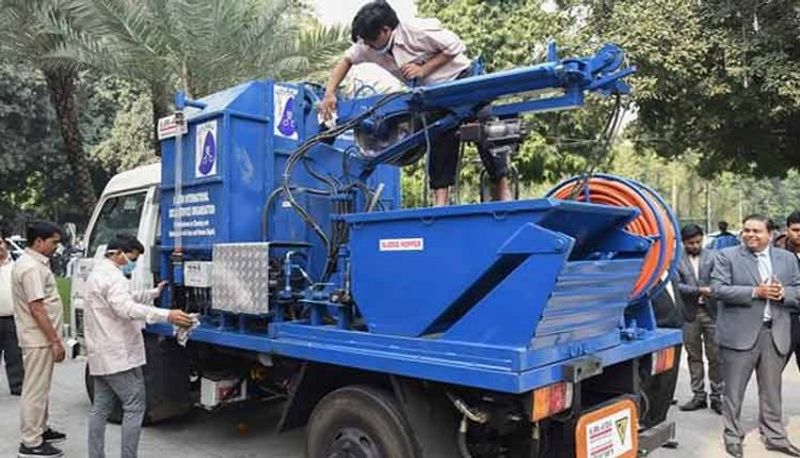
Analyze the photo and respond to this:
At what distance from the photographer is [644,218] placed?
4.32 m

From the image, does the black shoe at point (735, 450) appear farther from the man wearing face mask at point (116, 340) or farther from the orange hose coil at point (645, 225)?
the man wearing face mask at point (116, 340)

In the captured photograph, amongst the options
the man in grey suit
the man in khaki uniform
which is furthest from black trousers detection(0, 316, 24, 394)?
the man in grey suit

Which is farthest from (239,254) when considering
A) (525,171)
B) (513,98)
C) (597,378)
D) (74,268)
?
(525,171)

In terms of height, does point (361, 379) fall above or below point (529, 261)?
below

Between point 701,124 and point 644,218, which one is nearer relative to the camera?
point 644,218

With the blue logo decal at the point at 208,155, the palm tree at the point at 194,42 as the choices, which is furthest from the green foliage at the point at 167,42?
the blue logo decal at the point at 208,155

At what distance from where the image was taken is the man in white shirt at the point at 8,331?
7203mm

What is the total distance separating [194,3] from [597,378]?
948 centimetres

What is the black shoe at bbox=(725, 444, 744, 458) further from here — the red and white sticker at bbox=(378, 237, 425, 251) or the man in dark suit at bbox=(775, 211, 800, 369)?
the red and white sticker at bbox=(378, 237, 425, 251)

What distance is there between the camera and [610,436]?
370 cm

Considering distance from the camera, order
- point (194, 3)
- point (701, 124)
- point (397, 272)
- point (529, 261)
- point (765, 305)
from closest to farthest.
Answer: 1. point (529, 261)
2. point (397, 272)
3. point (765, 305)
4. point (194, 3)
5. point (701, 124)

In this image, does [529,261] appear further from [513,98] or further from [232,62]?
[232,62]

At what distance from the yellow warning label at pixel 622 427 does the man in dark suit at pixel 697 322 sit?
9.33 feet

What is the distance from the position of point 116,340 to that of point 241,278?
81cm
